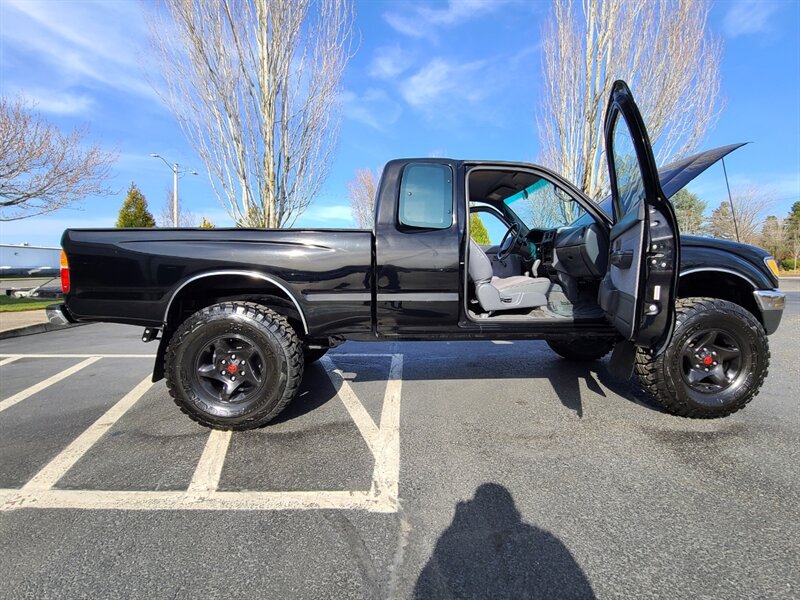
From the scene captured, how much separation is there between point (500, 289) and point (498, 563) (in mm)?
2216

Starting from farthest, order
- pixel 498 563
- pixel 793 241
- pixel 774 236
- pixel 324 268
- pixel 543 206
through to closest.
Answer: pixel 793 241 < pixel 774 236 < pixel 543 206 < pixel 324 268 < pixel 498 563

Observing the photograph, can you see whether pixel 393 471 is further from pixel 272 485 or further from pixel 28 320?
pixel 28 320

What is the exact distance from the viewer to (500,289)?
3543mm

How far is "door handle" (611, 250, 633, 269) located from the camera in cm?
269

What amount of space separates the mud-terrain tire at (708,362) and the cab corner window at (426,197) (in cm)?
184

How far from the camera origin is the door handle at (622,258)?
8.82 ft

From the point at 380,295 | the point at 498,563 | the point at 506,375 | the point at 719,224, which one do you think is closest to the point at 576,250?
the point at 506,375

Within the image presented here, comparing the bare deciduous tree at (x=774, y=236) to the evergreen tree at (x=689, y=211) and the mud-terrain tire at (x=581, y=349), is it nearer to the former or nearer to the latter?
the evergreen tree at (x=689, y=211)

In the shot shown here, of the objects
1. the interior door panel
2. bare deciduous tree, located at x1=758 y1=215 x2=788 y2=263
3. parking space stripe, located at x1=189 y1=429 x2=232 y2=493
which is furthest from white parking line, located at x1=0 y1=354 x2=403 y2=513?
bare deciduous tree, located at x1=758 y1=215 x2=788 y2=263

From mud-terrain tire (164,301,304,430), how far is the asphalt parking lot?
203mm

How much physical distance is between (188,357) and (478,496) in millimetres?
2178

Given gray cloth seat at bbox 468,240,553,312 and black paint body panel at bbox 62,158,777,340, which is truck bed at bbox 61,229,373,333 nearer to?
black paint body panel at bbox 62,158,777,340

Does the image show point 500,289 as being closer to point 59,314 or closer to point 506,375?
point 506,375

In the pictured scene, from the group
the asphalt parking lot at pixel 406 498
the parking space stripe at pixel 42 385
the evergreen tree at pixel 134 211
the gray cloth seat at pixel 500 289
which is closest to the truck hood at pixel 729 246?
the gray cloth seat at pixel 500 289
